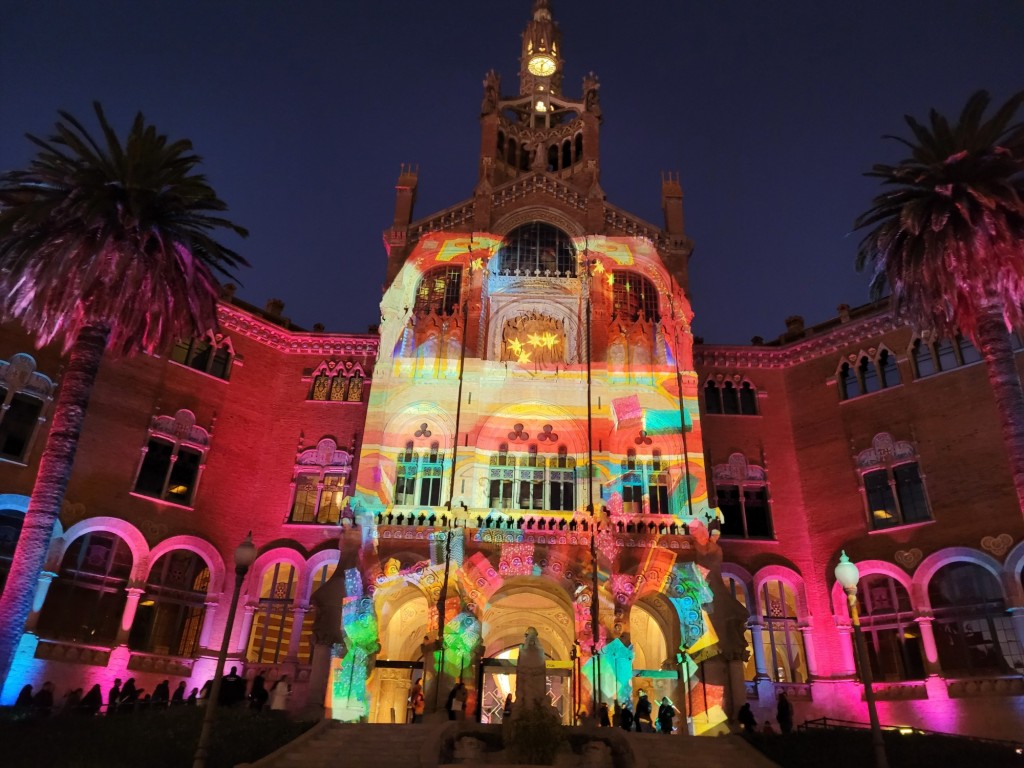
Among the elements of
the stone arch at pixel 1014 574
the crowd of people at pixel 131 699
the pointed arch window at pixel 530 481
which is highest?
the pointed arch window at pixel 530 481

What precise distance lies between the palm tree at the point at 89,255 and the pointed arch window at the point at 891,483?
25377mm

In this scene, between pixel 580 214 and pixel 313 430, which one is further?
pixel 580 214

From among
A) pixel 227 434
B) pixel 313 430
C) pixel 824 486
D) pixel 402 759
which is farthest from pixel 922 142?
pixel 227 434

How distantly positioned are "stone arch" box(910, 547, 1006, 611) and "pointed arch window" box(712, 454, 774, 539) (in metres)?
5.56

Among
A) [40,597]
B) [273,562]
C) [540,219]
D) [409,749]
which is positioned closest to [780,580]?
[409,749]

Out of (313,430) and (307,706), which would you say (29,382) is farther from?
(307,706)

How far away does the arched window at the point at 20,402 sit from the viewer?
26.1 m

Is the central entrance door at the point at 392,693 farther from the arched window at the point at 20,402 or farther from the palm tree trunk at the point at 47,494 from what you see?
the arched window at the point at 20,402

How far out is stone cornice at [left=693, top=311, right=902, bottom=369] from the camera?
32.6m

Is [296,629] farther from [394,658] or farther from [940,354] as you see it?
[940,354]

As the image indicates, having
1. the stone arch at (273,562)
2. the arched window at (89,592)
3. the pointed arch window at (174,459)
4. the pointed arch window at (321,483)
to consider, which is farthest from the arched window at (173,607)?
the pointed arch window at (321,483)

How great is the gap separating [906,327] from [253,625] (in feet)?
92.1

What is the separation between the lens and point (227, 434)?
31.7 meters

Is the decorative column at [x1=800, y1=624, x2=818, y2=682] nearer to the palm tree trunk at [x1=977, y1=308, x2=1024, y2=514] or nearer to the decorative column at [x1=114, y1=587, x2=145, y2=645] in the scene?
the palm tree trunk at [x1=977, y1=308, x2=1024, y2=514]
